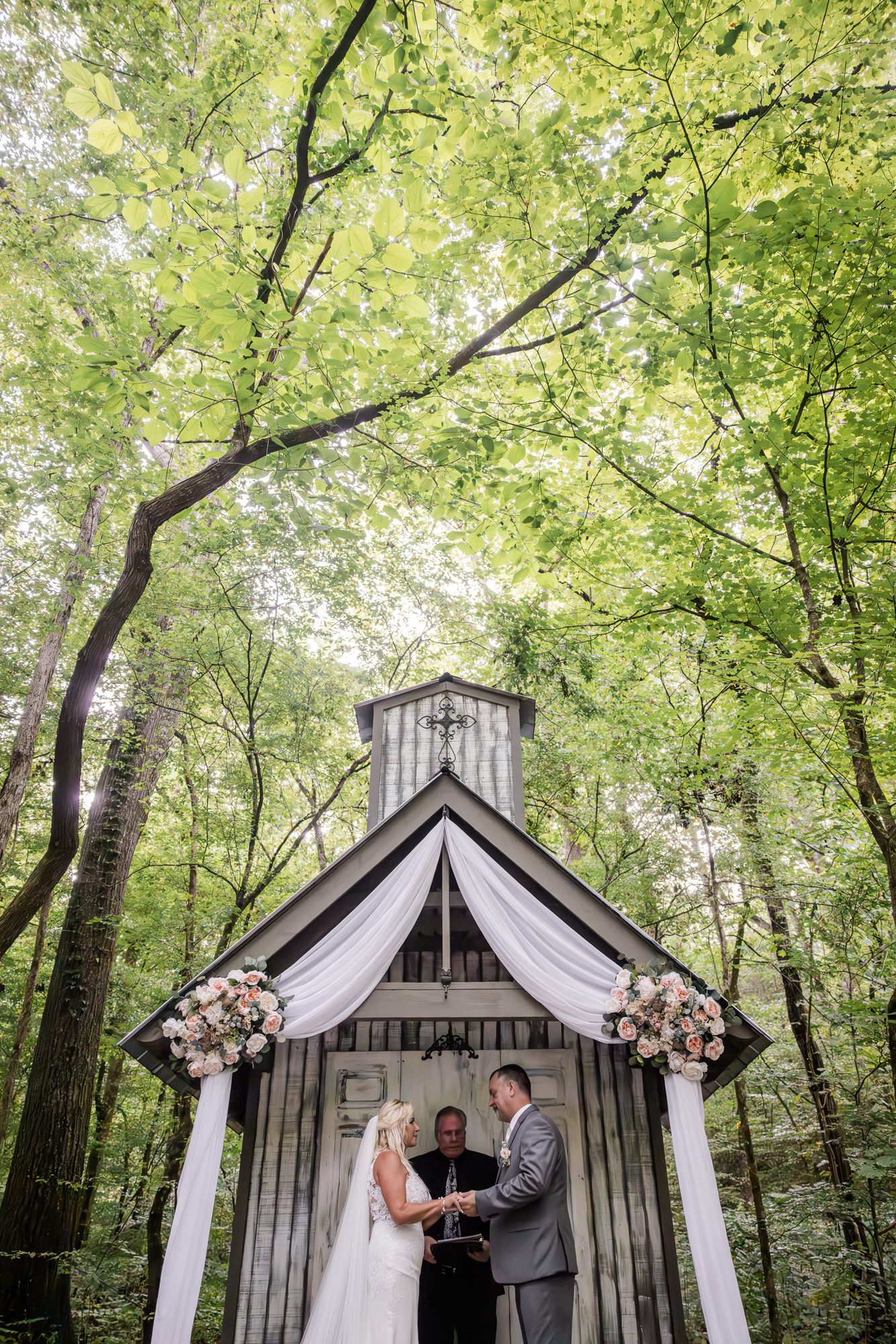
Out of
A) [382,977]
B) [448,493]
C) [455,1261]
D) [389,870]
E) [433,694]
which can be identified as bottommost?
[455,1261]

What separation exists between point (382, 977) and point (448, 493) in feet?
18.3

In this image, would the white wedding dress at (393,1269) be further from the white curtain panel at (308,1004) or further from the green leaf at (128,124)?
the green leaf at (128,124)

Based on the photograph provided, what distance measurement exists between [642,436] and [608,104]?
19.9 feet

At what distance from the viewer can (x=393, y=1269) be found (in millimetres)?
4336

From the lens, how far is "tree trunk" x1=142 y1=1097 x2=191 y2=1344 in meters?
7.84

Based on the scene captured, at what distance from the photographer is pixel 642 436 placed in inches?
466

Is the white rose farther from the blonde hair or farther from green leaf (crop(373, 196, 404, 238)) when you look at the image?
green leaf (crop(373, 196, 404, 238))

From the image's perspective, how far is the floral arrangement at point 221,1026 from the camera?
418 cm

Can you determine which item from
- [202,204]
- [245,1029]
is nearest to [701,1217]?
[245,1029]

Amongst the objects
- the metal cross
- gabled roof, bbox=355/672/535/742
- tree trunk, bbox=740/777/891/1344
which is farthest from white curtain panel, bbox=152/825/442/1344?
tree trunk, bbox=740/777/891/1344

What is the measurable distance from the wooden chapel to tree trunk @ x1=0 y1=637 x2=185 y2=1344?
10.5ft

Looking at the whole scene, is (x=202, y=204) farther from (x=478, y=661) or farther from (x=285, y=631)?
(x=478, y=661)

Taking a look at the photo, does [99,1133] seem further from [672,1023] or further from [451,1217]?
[672,1023]

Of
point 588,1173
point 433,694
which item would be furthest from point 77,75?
point 588,1173
